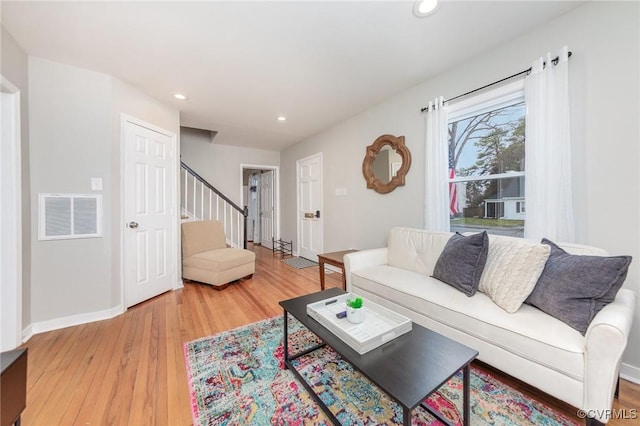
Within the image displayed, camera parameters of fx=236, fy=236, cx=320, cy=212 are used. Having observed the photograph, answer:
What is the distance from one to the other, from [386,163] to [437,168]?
2.52 feet

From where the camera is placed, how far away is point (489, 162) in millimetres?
2184

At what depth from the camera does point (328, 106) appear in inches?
124

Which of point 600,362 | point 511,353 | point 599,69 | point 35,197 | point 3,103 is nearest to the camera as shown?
point 600,362

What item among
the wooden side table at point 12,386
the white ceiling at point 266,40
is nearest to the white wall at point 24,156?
the white ceiling at point 266,40

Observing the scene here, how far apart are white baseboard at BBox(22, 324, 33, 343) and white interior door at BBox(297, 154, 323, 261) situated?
340cm

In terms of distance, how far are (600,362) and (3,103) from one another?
3964 mm

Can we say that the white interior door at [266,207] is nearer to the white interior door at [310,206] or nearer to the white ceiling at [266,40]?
the white interior door at [310,206]

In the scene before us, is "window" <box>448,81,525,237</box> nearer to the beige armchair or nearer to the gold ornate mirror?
the gold ornate mirror

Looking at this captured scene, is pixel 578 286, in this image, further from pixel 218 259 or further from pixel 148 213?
pixel 148 213

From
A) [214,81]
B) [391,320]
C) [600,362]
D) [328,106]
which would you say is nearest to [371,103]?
[328,106]

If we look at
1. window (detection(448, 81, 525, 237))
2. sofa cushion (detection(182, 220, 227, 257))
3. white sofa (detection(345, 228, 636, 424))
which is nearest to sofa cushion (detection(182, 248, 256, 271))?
sofa cushion (detection(182, 220, 227, 257))

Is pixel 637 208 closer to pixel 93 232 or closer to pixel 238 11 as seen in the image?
pixel 238 11

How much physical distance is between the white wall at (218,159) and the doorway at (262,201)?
0.13 meters

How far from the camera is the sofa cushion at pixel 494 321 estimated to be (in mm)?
1117
